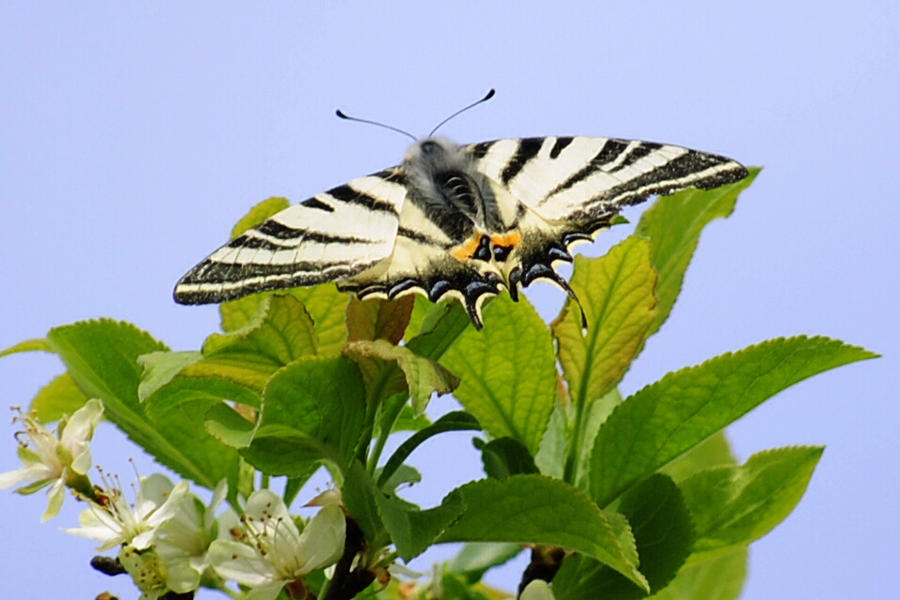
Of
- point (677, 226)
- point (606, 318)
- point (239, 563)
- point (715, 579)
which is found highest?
point (677, 226)

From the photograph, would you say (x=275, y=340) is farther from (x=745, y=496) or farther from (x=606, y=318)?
(x=745, y=496)

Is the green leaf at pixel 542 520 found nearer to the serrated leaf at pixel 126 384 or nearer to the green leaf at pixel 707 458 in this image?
the serrated leaf at pixel 126 384

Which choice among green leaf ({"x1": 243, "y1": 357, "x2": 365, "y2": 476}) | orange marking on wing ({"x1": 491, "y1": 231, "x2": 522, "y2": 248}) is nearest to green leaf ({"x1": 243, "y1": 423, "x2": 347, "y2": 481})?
green leaf ({"x1": 243, "y1": 357, "x2": 365, "y2": 476})

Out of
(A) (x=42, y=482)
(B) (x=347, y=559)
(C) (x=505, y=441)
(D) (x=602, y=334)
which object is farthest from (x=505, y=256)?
(A) (x=42, y=482)

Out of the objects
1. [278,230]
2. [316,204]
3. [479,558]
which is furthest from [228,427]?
[479,558]

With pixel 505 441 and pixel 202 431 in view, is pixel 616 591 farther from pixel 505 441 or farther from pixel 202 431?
pixel 202 431

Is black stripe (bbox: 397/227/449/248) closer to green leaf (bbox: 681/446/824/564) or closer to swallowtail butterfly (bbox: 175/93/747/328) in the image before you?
swallowtail butterfly (bbox: 175/93/747/328)

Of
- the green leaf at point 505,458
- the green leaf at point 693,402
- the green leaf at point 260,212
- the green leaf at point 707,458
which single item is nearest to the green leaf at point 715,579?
the green leaf at point 707,458
